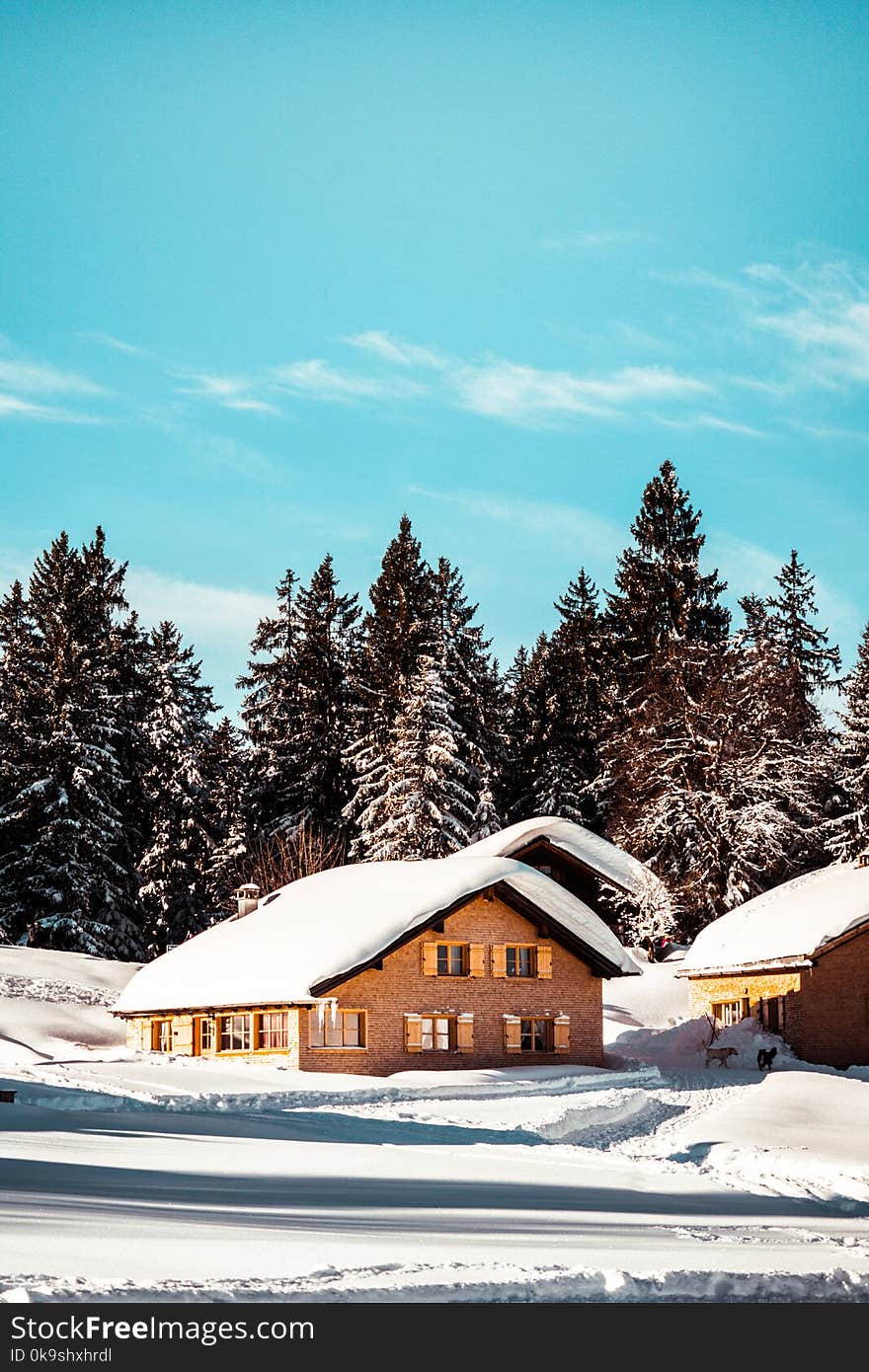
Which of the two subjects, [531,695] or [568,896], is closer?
[568,896]

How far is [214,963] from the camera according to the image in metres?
43.4

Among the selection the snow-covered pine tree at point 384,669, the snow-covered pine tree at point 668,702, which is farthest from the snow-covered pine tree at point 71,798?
the snow-covered pine tree at point 668,702

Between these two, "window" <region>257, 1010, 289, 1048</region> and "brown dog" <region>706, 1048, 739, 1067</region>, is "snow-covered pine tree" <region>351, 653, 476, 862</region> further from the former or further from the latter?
"window" <region>257, 1010, 289, 1048</region>

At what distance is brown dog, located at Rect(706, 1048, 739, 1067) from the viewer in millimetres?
44000

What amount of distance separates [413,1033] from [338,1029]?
1.92 meters

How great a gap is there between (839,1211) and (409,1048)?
24.4 meters

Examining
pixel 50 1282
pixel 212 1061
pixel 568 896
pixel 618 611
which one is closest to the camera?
pixel 50 1282

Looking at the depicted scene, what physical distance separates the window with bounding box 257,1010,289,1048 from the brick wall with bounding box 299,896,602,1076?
2.93ft

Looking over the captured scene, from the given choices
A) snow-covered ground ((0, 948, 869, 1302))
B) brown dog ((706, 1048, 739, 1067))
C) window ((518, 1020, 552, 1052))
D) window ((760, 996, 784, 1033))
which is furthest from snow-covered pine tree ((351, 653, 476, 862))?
snow-covered ground ((0, 948, 869, 1302))

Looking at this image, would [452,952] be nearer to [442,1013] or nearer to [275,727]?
[442,1013]

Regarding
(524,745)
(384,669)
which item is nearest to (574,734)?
(524,745)

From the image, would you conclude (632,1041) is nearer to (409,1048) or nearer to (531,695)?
(409,1048)

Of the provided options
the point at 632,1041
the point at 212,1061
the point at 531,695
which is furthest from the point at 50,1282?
the point at 531,695
